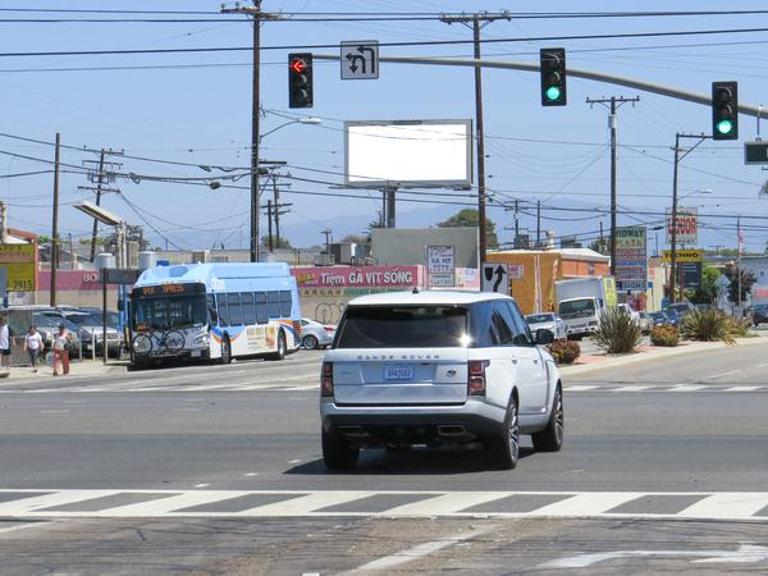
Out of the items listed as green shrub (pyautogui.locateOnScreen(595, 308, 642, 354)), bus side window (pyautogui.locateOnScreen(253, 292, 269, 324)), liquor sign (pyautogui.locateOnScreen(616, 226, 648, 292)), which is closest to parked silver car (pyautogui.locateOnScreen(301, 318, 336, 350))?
bus side window (pyautogui.locateOnScreen(253, 292, 269, 324))

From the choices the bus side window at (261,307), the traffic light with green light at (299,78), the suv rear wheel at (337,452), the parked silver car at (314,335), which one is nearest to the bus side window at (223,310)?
the bus side window at (261,307)

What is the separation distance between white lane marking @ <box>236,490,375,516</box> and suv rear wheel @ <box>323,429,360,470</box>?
1.45 meters

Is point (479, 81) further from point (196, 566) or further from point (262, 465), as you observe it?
point (196, 566)

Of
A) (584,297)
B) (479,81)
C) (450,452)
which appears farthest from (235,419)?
→ (584,297)

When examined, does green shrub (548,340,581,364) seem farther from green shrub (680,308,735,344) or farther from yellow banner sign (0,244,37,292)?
yellow banner sign (0,244,37,292)

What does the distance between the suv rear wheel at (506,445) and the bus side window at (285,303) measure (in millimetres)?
38107

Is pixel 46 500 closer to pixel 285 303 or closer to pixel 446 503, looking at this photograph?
pixel 446 503

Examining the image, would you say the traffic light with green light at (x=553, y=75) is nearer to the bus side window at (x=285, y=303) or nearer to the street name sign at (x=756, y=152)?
the street name sign at (x=756, y=152)

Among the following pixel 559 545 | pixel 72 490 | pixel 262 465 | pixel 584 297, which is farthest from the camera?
pixel 584 297

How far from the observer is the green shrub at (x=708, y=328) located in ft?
191

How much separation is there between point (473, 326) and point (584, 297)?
58434 millimetres

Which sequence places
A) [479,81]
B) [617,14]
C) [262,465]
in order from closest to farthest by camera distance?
[262,465] < [617,14] < [479,81]

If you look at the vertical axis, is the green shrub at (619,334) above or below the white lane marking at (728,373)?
above

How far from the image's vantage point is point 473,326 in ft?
50.0
